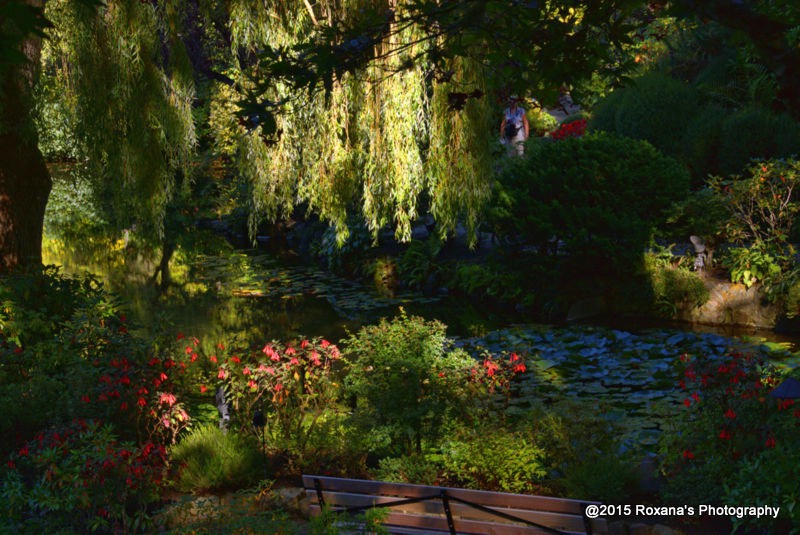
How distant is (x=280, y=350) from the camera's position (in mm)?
7492

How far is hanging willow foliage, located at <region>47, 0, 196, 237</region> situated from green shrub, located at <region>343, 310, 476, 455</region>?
2969 millimetres

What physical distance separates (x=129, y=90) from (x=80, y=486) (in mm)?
4324

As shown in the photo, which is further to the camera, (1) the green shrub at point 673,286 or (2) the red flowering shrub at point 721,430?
(1) the green shrub at point 673,286

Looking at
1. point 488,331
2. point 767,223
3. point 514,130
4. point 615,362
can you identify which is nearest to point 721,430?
point 615,362

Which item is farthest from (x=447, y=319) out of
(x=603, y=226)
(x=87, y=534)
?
(x=87, y=534)

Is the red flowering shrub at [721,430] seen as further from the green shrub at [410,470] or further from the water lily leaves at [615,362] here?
the green shrub at [410,470]

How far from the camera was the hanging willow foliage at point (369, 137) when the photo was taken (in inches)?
322

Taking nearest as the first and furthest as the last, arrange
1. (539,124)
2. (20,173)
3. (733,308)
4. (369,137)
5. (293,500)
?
(293,500) → (369,137) → (20,173) → (733,308) → (539,124)

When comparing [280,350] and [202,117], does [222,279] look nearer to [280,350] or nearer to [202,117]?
[202,117]

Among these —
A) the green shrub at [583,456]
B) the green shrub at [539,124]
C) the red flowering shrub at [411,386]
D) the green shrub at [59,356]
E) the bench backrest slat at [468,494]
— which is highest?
the green shrub at [539,124]

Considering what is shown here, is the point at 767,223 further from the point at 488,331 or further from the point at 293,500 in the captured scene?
the point at 293,500

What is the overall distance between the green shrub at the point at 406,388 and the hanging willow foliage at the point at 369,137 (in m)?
1.37

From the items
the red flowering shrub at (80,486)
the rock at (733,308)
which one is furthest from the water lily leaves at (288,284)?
the red flowering shrub at (80,486)

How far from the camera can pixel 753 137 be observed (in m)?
Answer: 16.2
